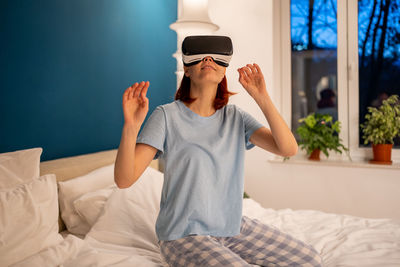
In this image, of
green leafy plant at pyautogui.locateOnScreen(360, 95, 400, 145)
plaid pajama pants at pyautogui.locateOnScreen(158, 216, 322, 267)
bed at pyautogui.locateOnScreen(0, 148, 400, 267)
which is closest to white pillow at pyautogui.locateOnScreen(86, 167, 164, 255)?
bed at pyautogui.locateOnScreen(0, 148, 400, 267)

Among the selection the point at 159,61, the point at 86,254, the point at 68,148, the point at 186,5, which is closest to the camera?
the point at 86,254

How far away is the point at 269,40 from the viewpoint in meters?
3.30

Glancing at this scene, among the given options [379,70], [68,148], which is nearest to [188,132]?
[68,148]

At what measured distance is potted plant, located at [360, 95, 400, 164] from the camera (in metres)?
2.90

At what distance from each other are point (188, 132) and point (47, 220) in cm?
66

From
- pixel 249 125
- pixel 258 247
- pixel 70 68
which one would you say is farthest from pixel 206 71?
pixel 70 68

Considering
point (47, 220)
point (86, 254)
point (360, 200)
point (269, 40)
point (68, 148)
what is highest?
point (269, 40)

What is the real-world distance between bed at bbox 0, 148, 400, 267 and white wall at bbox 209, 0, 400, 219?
1.00m

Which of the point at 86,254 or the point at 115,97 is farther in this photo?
the point at 115,97

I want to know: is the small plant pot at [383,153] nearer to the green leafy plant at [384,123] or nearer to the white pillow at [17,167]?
the green leafy plant at [384,123]

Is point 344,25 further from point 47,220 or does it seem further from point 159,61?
point 47,220

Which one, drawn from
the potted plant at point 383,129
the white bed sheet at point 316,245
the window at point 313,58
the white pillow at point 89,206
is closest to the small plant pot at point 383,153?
the potted plant at point 383,129

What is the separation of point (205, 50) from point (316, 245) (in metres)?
1.08

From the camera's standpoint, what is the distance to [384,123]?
9.55 feet
